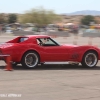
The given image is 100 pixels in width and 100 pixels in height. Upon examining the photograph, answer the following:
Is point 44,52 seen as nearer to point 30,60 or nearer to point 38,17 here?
point 30,60

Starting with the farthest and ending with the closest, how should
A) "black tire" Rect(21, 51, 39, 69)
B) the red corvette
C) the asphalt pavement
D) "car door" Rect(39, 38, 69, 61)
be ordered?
"car door" Rect(39, 38, 69, 61)
"black tire" Rect(21, 51, 39, 69)
the red corvette
the asphalt pavement

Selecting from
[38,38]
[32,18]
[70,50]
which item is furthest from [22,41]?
[32,18]

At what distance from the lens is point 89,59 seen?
13.6m

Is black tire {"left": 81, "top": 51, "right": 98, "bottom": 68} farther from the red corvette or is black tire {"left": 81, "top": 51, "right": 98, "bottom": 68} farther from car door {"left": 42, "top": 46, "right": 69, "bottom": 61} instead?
car door {"left": 42, "top": 46, "right": 69, "bottom": 61}

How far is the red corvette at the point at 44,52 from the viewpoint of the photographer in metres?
12.4

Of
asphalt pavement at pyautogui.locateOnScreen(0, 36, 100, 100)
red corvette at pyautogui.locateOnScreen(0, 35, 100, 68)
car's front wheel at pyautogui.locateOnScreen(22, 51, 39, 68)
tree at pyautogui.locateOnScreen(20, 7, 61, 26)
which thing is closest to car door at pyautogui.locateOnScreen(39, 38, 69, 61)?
red corvette at pyautogui.locateOnScreen(0, 35, 100, 68)

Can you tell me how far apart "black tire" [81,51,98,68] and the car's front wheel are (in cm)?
194

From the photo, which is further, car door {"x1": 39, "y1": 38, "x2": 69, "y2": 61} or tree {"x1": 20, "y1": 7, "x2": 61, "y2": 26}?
tree {"x1": 20, "y1": 7, "x2": 61, "y2": 26}

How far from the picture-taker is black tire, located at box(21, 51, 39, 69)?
41.1 feet

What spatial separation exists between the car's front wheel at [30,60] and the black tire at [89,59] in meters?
1.94
